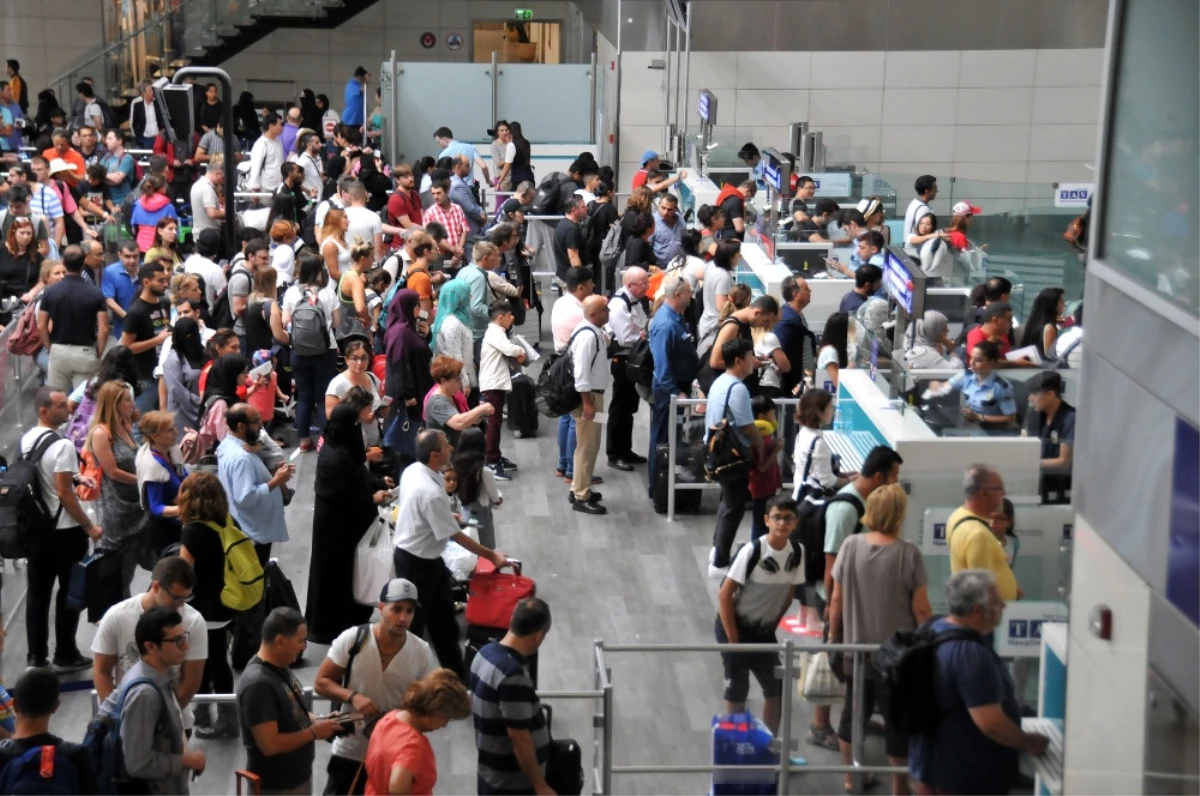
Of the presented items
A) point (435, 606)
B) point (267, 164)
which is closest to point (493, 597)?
point (435, 606)

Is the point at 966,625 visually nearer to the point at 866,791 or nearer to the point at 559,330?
the point at 866,791

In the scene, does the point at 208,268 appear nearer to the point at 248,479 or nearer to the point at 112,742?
the point at 248,479

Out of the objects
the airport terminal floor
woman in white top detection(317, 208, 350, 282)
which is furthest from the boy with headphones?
woman in white top detection(317, 208, 350, 282)

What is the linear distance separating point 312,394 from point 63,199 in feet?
15.4

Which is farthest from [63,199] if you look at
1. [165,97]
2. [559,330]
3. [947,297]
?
[947,297]

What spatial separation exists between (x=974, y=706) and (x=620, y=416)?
6356 mm

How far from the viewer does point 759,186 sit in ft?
58.0

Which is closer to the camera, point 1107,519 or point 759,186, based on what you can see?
point 1107,519

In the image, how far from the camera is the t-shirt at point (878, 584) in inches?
269

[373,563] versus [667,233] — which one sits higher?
[667,233]

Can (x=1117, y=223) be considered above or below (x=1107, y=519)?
above

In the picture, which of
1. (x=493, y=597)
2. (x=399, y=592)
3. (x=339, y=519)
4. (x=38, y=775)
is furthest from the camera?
(x=339, y=519)

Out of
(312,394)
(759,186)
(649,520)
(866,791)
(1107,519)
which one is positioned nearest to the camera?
(1107,519)

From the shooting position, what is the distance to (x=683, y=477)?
1105 centimetres
